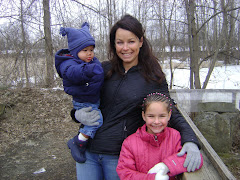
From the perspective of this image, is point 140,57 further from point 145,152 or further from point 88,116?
point 145,152

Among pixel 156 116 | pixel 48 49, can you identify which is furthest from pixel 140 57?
pixel 48 49

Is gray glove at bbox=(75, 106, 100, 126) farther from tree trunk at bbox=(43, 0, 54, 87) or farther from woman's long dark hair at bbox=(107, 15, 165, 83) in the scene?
tree trunk at bbox=(43, 0, 54, 87)

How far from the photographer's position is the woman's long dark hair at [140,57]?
6.00 ft

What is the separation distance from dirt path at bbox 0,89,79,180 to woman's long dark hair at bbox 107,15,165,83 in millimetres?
2626

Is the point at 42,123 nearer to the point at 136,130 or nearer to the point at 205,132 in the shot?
the point at 205,132

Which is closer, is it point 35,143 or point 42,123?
point 35,143

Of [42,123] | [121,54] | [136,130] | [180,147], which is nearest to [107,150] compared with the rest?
[136,130]

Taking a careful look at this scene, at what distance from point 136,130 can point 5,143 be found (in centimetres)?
409

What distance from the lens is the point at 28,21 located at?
22.9 ft

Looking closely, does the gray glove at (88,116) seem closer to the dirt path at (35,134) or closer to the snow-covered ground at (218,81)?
the dirt path at (35,134)

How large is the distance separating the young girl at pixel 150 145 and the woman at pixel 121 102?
116mm

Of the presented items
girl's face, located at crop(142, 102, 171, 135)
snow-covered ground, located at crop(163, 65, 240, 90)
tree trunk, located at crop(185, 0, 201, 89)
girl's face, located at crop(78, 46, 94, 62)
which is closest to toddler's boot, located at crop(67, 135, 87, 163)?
girl's face, located at crop(142, 102, 171, 135)

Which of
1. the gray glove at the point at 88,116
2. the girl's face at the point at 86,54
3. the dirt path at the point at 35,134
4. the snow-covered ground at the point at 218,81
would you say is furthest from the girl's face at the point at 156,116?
the snow-covered ground at the point at 218,81

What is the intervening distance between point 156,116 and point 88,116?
576mm
